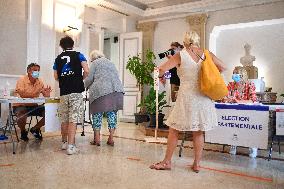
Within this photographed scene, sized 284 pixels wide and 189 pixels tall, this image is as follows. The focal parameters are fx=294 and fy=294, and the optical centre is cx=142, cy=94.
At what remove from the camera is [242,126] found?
3.44 metres

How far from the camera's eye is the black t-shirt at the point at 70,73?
363cm

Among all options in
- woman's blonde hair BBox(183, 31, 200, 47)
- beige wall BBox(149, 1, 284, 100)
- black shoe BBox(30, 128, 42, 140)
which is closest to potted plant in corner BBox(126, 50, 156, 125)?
beige wall BBox(149, 1, 284, 100)

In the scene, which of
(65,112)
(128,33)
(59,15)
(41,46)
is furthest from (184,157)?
(128,33)

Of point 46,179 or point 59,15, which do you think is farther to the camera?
point 59,15

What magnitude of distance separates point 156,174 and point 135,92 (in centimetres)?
575

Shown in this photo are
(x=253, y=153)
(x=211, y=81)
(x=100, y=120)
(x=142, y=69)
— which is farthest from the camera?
(x=142, y=69)

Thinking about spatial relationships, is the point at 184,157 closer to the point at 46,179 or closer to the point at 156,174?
the point at 156,174

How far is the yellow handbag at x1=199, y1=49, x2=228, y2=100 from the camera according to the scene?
2633mm

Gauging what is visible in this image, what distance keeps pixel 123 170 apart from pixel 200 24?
5.89 meters

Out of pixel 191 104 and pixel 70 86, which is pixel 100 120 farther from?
pixel 191 104

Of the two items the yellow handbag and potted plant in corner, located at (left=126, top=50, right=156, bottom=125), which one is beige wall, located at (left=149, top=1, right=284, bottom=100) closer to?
potted plant in corner, located at (left=126, top=50, right=156, bottom=125)

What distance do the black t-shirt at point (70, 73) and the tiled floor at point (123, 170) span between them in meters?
0.82

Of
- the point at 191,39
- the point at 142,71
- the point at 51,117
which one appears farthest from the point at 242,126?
the point at 142,71

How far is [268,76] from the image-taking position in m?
8.30
